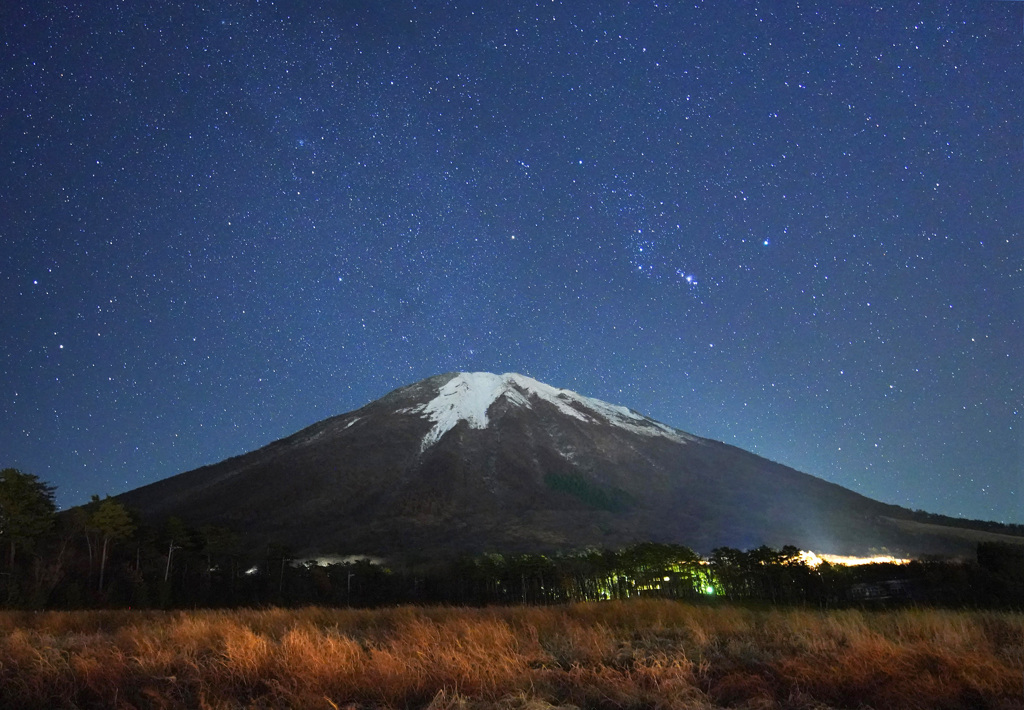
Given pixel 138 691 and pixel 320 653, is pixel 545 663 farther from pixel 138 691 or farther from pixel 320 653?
pixel 138 691

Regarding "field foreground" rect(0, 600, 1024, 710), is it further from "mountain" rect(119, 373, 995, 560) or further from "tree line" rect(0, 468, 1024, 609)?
"mountain" rect(119, 373, 995, 560)

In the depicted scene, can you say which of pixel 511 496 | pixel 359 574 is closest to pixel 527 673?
pixel 359 574

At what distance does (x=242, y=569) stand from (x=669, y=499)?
108 metres

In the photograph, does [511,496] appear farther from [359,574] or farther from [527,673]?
[527,673]

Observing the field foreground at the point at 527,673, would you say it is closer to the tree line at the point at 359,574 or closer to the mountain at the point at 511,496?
the tree line at the point at 359,574

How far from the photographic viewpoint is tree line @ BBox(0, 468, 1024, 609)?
4347 cm

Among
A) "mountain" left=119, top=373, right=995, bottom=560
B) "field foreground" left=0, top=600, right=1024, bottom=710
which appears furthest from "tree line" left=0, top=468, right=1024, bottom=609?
"field foreground" left=0, top=600, right=1024, bottom=710

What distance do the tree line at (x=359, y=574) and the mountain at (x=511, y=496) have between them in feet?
103

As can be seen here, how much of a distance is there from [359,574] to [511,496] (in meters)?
77.6

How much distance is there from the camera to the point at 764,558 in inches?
2635

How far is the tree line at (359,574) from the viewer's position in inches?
1711

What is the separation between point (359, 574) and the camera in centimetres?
7275

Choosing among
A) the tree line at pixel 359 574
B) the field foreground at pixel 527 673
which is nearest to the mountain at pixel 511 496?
the tree line at pixel 359 574

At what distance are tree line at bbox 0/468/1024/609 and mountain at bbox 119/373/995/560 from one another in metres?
31.5
